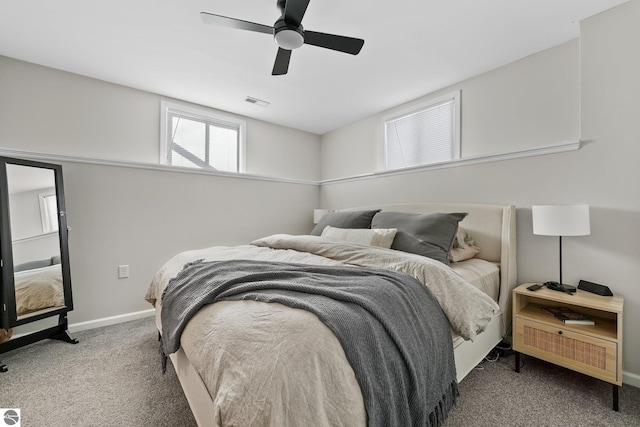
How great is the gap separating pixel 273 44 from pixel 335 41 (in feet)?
2.22

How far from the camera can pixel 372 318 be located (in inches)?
38.6

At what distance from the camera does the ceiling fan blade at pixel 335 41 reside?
1.68 meters

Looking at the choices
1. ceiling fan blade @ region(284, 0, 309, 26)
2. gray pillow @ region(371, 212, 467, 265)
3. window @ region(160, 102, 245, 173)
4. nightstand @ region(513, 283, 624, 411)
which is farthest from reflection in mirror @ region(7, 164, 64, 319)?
nightstand @ region(513, 283, 624, 411)

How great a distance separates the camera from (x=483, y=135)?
2508 mm

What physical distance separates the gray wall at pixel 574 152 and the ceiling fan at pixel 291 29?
1.55 meters

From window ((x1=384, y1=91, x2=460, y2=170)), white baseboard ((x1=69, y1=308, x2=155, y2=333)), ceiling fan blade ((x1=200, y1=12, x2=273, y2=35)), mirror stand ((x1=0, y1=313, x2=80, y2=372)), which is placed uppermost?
ceiling fan blade ((x1=200, y1=12, x2=273, y2=35))

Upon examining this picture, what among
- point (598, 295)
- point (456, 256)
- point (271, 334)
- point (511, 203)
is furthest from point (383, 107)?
point (271, 334)

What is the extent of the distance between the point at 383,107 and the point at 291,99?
1132 millimetres

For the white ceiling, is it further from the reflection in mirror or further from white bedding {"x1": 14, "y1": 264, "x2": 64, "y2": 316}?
white bedding {"x1": 14, "y1": 264, "x2": 64, "y2": 316}

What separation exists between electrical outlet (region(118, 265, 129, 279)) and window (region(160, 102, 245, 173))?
1.18 m

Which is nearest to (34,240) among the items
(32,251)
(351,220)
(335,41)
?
(32,251)

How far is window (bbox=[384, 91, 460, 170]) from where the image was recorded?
2758 mm

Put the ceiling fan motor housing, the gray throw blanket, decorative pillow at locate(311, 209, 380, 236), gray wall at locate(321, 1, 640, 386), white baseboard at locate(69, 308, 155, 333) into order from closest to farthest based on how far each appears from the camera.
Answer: the gray throw blanket
the ceiling fan motor housing
gray wall at locate(321, 1, 640, 386)
white baseboard at locate(69, 308, 155, 333)
decorative pillow at locate(311, 209, 380, 236)

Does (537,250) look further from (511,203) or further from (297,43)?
(297,43)
